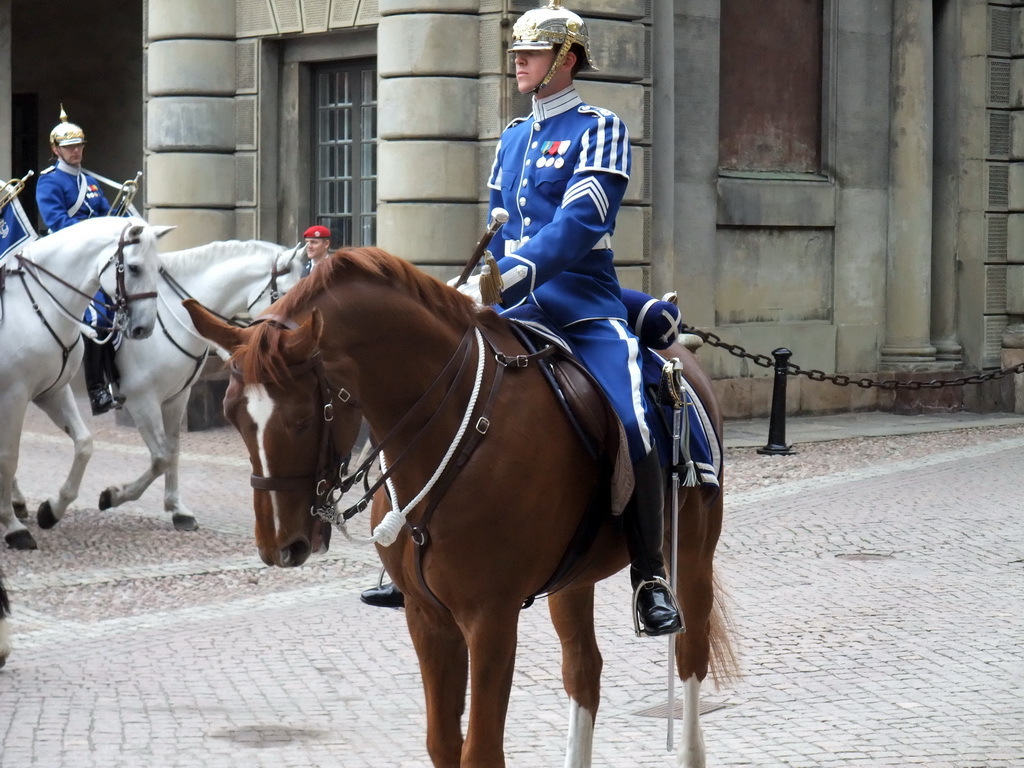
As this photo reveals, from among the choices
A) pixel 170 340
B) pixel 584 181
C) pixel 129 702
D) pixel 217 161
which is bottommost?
pixel 129 702

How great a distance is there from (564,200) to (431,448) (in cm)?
92

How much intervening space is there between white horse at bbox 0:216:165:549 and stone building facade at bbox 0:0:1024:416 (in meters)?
5.16

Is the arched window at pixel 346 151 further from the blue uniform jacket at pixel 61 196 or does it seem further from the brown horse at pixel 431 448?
the brown horse at pixel 431 448

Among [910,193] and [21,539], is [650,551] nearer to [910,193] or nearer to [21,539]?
[21,539]

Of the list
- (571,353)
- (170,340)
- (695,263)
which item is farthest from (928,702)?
(695,263)

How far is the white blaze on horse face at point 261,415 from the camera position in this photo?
12.9 ft

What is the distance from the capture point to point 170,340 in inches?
→ 427

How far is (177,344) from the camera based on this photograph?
1085cm

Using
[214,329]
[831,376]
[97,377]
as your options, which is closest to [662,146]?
[831,376]

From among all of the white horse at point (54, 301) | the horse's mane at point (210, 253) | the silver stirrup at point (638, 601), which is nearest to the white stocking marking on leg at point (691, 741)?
the silver stirrup at point (638, 601)

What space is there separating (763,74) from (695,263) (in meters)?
2.48

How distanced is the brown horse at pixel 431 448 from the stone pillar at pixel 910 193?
47.0 ft

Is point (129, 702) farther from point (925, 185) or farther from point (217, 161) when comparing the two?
point (925, 185)

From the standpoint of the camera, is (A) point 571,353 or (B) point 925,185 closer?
(A) point 571,353
